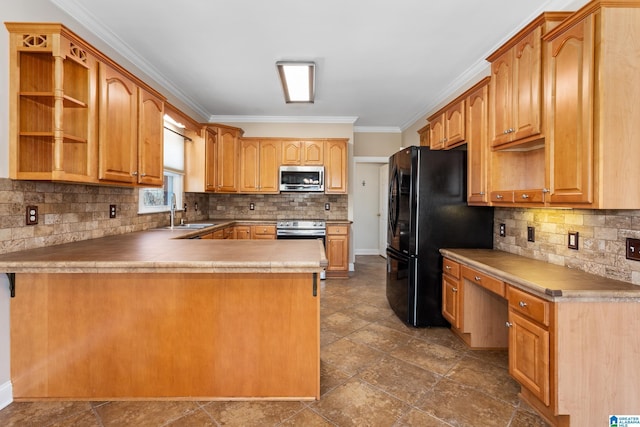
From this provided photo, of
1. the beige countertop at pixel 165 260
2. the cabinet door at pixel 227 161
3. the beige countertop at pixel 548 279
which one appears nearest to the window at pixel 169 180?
the cabinet door at pixel 227 161

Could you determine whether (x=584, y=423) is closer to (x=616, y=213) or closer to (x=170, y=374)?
(x=616, y=213)

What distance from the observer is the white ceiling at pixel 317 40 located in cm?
227

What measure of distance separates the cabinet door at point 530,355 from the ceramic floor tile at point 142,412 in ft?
6.50

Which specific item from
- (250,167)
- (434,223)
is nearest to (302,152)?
(250,167)

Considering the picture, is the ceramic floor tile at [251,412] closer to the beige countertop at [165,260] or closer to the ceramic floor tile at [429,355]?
the beige countertop at [165,260]

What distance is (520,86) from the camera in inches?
81.2

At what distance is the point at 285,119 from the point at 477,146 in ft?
11.0

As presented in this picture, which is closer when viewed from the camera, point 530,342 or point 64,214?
point 530,342

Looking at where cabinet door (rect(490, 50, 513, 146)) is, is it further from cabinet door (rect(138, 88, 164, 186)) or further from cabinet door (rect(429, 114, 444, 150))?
cabinet door (rect(138, 88, 164, 186))

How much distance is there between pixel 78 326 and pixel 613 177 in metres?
3.13

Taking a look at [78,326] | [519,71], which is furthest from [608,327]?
[78,326]

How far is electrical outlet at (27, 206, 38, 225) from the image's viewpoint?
192 cm

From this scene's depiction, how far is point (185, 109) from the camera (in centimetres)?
427

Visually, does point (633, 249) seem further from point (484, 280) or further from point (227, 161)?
point (227, 161)
